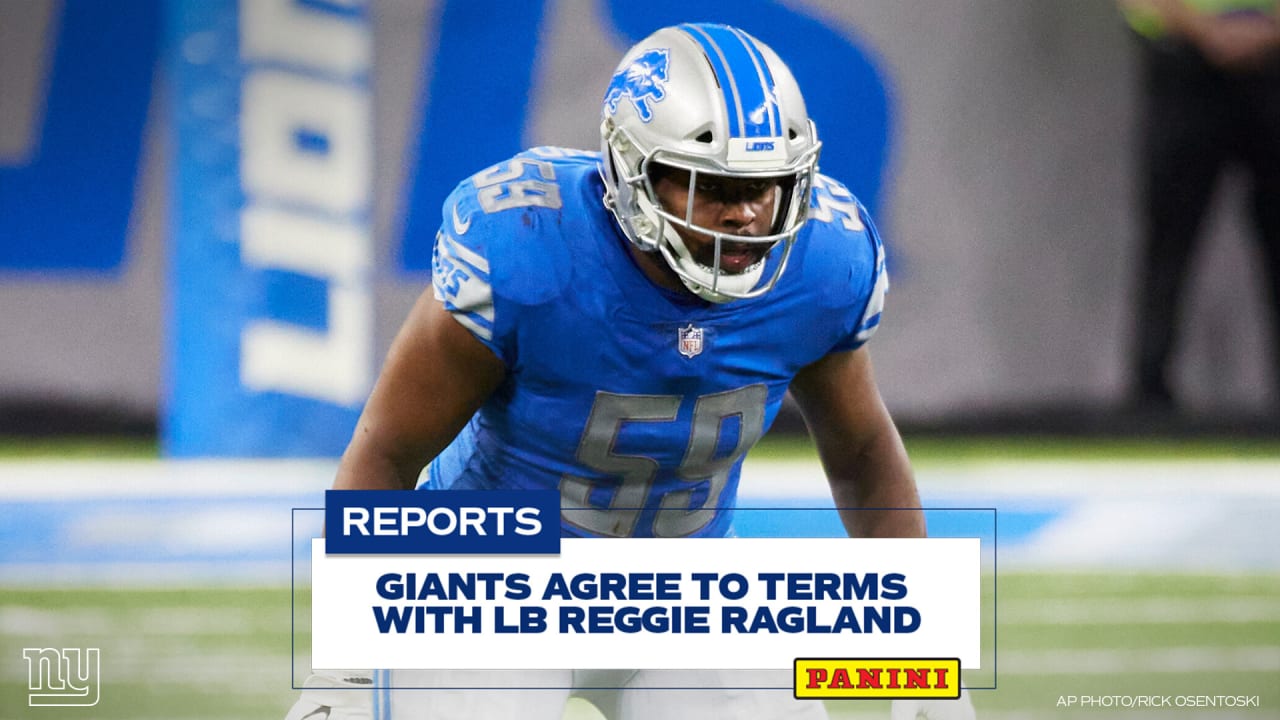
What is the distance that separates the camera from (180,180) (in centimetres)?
330

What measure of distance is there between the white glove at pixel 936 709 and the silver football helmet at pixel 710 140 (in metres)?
0.55

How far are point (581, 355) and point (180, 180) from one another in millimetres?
2210

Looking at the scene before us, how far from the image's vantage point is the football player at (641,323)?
52.7 inches

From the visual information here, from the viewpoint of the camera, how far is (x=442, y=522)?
5.11 ft

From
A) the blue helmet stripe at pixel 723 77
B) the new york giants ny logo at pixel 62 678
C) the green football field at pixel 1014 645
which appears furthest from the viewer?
the green football field at pixel 1014 645

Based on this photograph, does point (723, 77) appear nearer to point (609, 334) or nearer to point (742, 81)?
point (742, 81)

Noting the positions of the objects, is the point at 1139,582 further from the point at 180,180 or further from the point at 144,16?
the point at 144,16

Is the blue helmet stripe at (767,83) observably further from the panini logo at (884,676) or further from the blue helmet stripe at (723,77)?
the panini logo at (884,676)

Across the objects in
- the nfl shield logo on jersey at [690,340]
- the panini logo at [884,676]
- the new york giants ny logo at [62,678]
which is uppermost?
the nfl shield logo on jersey at [690,340]

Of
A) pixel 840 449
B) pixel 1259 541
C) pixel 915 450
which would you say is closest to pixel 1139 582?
pixel 1259 541

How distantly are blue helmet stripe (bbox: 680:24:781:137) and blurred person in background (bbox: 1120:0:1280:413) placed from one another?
2331 millimetres

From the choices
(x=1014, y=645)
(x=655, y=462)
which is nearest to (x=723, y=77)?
(x=655, y=462)

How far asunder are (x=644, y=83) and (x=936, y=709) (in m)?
0.76

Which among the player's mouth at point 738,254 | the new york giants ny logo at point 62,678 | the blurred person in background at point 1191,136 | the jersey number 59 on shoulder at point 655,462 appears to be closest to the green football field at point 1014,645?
the new york giants ny logo at point 62,678
